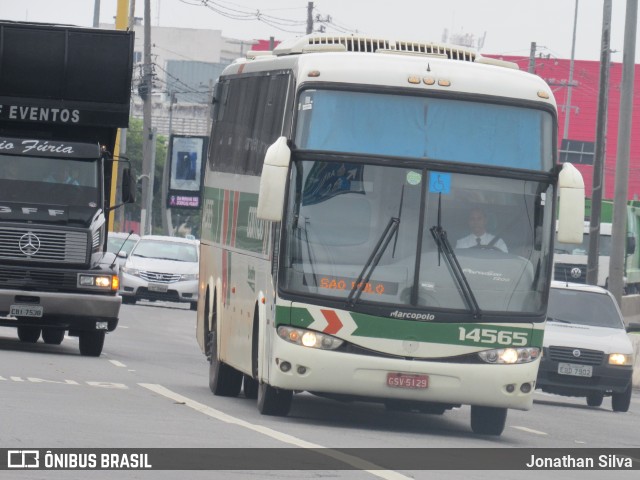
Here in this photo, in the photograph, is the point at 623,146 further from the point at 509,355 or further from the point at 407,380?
the point at 407,380

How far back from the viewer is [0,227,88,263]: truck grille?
2183 centimetres

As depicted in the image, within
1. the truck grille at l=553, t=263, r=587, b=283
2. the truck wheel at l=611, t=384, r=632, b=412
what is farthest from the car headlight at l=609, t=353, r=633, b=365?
the truck grille at l=553, t=263, r=587, b=283

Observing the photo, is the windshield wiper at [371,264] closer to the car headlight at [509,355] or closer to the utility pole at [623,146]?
the car headlight at [509,355]

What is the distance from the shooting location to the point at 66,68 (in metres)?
22.6

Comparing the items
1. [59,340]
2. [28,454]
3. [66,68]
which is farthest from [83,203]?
[28,454]

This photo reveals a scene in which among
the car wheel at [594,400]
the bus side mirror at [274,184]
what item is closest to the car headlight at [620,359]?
the car wheel at [594,400]

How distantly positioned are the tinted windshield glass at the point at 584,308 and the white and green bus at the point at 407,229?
8.36 m

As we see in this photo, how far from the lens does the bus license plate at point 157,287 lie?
40.3m

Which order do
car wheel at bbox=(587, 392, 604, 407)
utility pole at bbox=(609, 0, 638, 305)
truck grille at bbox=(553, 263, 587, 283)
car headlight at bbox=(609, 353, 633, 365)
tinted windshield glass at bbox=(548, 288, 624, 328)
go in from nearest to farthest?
car headlight at bbox=(609, 353, 633, 365)
car wheel at bbox=(587, 392, 604, 407)
tinted windshield glass at bbox=(548, 288, 624, 328)
utility pole at bbox=(609, 0, 638, 305)
truck grille at bbox=(553, 263, 587, 283)

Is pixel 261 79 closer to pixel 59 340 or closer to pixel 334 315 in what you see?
pixel 334 315

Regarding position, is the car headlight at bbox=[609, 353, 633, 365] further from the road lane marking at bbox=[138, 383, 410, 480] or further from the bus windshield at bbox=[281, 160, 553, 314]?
the bus windshield at bbox=[281, 160, 553, 314]

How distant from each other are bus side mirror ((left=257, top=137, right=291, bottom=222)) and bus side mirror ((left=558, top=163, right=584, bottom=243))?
2349 mm

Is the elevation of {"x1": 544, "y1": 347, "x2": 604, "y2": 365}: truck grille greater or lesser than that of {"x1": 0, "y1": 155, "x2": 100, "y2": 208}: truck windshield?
lesser

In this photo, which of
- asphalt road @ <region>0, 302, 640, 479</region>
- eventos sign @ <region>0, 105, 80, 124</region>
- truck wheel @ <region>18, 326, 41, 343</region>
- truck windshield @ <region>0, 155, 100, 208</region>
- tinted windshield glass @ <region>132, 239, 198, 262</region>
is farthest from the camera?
tinted windshield glass @ <region>132, 239, 198, 262</region>
